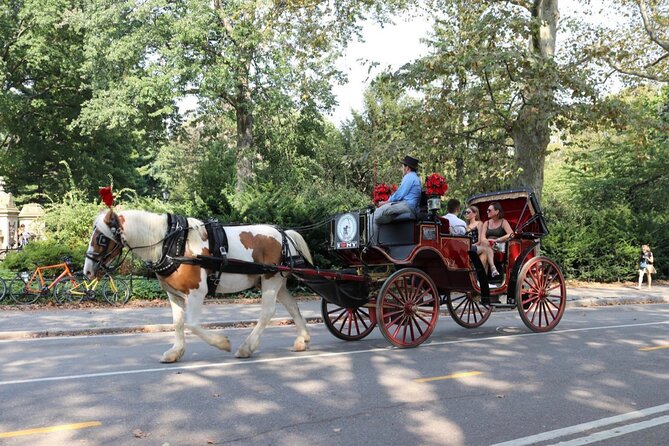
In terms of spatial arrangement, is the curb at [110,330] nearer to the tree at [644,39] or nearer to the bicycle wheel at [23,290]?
the bicycle wheel at [23,290]

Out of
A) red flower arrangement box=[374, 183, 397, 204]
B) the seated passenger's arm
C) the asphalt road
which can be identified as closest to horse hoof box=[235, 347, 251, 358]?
the asphalt road

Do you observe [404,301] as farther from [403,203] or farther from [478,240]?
[478,240]

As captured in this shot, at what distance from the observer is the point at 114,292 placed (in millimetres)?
16141

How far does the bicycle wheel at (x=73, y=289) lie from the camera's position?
51.8 feet

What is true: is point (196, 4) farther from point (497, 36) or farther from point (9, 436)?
point (9, 436)

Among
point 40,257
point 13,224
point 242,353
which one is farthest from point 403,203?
point 13,224

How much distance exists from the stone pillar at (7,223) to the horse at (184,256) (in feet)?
65.0

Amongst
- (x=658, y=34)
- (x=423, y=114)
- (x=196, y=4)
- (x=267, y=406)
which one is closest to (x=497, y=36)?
(x=423, y=114)

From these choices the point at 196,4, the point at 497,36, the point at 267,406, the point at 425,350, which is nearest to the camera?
the point at 267,406

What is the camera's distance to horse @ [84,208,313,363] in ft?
24.9

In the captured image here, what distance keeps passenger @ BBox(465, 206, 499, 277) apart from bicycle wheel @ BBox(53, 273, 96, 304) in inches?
391

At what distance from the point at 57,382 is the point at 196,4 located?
73.2 feet

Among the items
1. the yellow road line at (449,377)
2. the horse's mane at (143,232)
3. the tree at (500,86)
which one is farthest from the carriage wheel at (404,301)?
the tree at (500,86)

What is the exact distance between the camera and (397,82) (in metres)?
19.1
